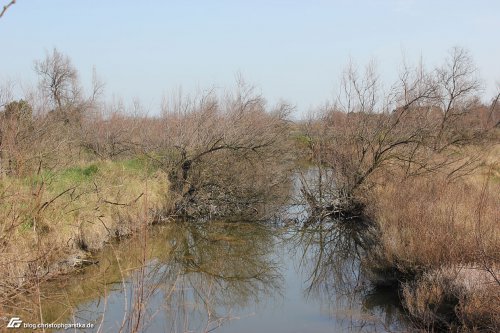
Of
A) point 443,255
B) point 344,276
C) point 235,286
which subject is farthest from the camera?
point 344,276

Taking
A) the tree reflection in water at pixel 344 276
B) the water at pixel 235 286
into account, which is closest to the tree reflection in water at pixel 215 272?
the water at pixel 235 286

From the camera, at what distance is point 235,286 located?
35.4 feet

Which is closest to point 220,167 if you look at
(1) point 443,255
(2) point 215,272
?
(2) point 215,272

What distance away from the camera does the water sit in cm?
850

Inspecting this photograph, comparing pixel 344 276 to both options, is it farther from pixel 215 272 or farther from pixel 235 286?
pixel 215 272

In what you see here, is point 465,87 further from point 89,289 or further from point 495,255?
point 89,289

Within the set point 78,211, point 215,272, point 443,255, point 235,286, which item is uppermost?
point 78,211

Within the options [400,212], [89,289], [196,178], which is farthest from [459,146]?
[89,289]

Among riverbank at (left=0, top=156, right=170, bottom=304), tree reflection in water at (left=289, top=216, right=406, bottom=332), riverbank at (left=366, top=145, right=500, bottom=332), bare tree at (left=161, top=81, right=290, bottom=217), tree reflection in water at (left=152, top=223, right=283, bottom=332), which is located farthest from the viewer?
bare tree at (left=161, top=81, right=290, bottom=217)

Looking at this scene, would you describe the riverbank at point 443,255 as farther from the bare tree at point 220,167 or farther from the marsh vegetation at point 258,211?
the bare tree at point 220,167

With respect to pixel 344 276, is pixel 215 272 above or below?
above

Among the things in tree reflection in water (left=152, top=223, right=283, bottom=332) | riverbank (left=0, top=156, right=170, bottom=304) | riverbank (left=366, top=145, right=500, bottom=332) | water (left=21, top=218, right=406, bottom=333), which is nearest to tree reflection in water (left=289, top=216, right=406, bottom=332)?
water (left=21, top=218, right=406, bottom=333)

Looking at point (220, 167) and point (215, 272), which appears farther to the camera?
point (220, 167)

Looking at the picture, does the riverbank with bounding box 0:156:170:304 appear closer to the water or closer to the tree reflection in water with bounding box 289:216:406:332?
the water
